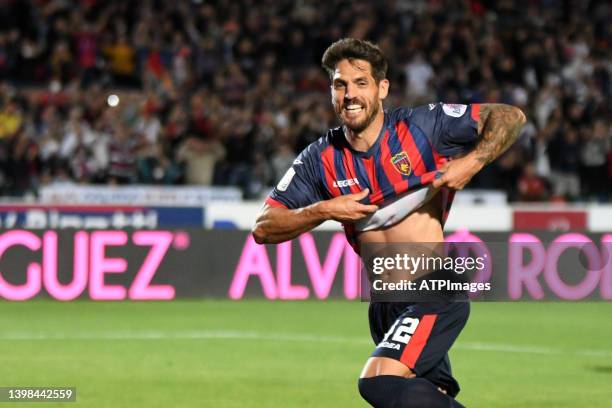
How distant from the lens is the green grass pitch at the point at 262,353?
28.7 ft

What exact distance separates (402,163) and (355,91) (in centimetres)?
44

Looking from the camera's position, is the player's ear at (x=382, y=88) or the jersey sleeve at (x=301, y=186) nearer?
the player's ear at (x=382, y=88)

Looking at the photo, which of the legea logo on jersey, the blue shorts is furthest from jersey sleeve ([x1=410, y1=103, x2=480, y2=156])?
the blue shorts

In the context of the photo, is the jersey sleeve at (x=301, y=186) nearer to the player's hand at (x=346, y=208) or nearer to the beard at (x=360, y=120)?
the beard at (x=360, y=120)

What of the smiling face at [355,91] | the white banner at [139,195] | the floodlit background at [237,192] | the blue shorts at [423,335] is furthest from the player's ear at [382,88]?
the white banner at [139,195]

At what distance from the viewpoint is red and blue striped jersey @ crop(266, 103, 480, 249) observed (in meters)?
5.88

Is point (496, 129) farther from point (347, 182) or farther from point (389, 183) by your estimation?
point (347, 182)

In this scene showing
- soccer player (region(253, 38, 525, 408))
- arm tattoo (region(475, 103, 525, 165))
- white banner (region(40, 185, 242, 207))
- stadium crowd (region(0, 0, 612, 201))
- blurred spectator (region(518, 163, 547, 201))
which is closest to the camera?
soccer player (region(253, 38, 525, 408))

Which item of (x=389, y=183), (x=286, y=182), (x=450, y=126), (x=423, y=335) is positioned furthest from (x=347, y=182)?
(x=423, y=335)

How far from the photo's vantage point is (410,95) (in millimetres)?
21000

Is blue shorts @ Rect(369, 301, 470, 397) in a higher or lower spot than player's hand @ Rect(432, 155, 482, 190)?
lower

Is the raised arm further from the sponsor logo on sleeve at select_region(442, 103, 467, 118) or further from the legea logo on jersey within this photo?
the sponsor logo on sleeve at select_region(442, 103, 467, 118)

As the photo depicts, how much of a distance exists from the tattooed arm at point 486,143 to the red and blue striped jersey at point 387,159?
2.6 inches

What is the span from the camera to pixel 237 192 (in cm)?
1866
